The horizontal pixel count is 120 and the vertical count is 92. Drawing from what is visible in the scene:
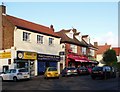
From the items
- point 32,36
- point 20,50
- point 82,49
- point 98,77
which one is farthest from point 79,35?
point 98,77

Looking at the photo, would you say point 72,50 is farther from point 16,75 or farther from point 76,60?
point 16,75

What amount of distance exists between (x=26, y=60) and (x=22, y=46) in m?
2.34

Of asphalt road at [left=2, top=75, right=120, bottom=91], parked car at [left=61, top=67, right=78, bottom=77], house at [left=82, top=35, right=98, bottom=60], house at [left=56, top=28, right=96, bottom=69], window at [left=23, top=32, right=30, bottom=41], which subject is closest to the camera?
asphalt road at [left=2, top=75, right=120, bottom=91]

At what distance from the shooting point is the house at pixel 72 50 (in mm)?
49781

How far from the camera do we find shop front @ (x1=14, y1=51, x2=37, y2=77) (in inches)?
1467

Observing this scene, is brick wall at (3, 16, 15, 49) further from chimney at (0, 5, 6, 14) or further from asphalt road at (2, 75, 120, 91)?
asphalt road at (2, 75, 120, 91)

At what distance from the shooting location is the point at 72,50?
52688mm

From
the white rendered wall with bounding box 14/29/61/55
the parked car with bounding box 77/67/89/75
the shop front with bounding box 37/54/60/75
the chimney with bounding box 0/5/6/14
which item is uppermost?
the chimney with bounding box 0/5/6/14

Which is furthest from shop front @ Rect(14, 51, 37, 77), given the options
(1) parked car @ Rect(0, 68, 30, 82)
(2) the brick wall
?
(1) parked car @ Rect(0, 68, 30, 82)

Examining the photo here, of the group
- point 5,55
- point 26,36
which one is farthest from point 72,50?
point 5,55

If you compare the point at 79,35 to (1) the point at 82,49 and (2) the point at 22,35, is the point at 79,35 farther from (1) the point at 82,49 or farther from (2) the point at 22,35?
(2) the point at 22,35

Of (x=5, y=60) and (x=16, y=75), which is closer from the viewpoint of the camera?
(x=16, y=75)

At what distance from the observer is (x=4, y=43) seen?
3831cm

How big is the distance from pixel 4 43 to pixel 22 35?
2.85 m
